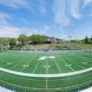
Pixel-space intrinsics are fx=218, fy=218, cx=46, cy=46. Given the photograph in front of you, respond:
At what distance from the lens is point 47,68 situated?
700 centimetres

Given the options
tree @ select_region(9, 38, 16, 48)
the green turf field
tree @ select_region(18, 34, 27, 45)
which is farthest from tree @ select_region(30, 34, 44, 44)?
tree @ select_region(9, 38, 16, 48)

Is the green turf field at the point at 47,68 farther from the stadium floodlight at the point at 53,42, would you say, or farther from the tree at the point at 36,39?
the tree at the point at 36,39

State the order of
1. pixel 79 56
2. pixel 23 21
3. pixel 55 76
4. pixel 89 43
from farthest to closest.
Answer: pixel 89 43
pixel 79 56
pixel 23 21
pixel 55 76

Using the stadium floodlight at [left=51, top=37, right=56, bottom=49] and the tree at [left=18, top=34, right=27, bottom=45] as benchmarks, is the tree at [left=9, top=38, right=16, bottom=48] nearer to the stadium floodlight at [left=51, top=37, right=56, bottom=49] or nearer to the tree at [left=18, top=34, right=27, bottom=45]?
the tree at [left=18, top=34, right=27, bottom=45]

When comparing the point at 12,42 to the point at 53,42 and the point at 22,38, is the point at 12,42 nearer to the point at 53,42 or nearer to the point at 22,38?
the point at 22,38

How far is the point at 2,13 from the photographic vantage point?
24.7 ft

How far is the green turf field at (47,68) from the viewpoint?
687 cm

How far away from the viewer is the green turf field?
6.87m

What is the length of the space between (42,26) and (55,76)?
1.70m

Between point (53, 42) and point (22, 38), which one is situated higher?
point (22, 38)

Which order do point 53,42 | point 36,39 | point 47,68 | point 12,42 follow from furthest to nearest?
point 12,42, point 53,42, point 36,39, point 47,68

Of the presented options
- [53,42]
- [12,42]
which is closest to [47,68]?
[53,42]

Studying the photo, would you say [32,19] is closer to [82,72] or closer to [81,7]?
[81,7]

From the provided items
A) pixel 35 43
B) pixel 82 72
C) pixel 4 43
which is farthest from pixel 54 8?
pixel 4 43
